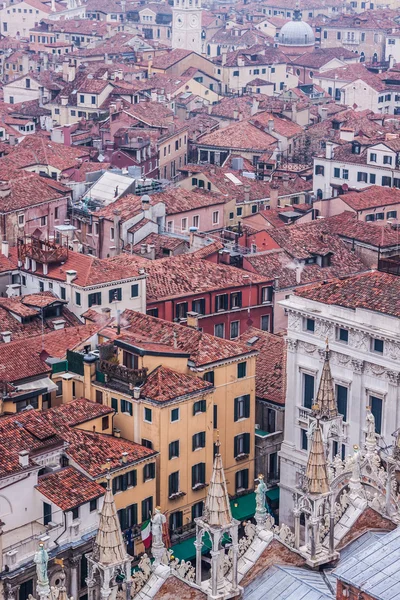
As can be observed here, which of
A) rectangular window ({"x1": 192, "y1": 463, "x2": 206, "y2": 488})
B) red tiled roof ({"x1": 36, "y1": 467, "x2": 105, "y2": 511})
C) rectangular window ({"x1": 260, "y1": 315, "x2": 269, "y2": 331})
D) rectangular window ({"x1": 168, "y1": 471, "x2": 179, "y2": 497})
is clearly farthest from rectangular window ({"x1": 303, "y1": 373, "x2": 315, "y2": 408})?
rectangular window ({"x1": 260, "y1": 315, "x2": 269, "y2": 331})

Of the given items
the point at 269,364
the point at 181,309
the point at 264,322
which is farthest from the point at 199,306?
the point at 269,364

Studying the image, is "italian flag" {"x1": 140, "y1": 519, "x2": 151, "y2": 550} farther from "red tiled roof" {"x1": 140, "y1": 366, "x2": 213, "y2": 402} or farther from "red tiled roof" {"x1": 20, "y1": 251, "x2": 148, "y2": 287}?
"red tiled roof" {"x1": 20, "y1": 251, "x2": 148, "y2": 287}

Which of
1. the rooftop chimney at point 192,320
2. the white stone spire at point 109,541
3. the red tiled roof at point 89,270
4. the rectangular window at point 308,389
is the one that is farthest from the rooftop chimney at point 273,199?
the white stone spire at point 109,541

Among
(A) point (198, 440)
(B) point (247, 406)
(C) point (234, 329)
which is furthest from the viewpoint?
(C) point (234, 329)

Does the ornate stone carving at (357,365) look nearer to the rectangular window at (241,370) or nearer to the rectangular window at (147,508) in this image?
the rectangular window at (241,370)

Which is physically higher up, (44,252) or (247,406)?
(44,252)

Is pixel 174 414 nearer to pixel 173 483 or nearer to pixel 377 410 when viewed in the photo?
pixel 173 483

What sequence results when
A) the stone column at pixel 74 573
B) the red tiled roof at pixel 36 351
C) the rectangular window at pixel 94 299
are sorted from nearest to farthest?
the stone column at pixel 74 573 → the red tiled roof at pixel 36 351 → the rectangular window at pixel 94 299

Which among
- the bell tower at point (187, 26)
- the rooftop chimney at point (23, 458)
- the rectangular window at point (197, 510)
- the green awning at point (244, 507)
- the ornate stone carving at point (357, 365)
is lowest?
the bell tower at point (187, 26)
